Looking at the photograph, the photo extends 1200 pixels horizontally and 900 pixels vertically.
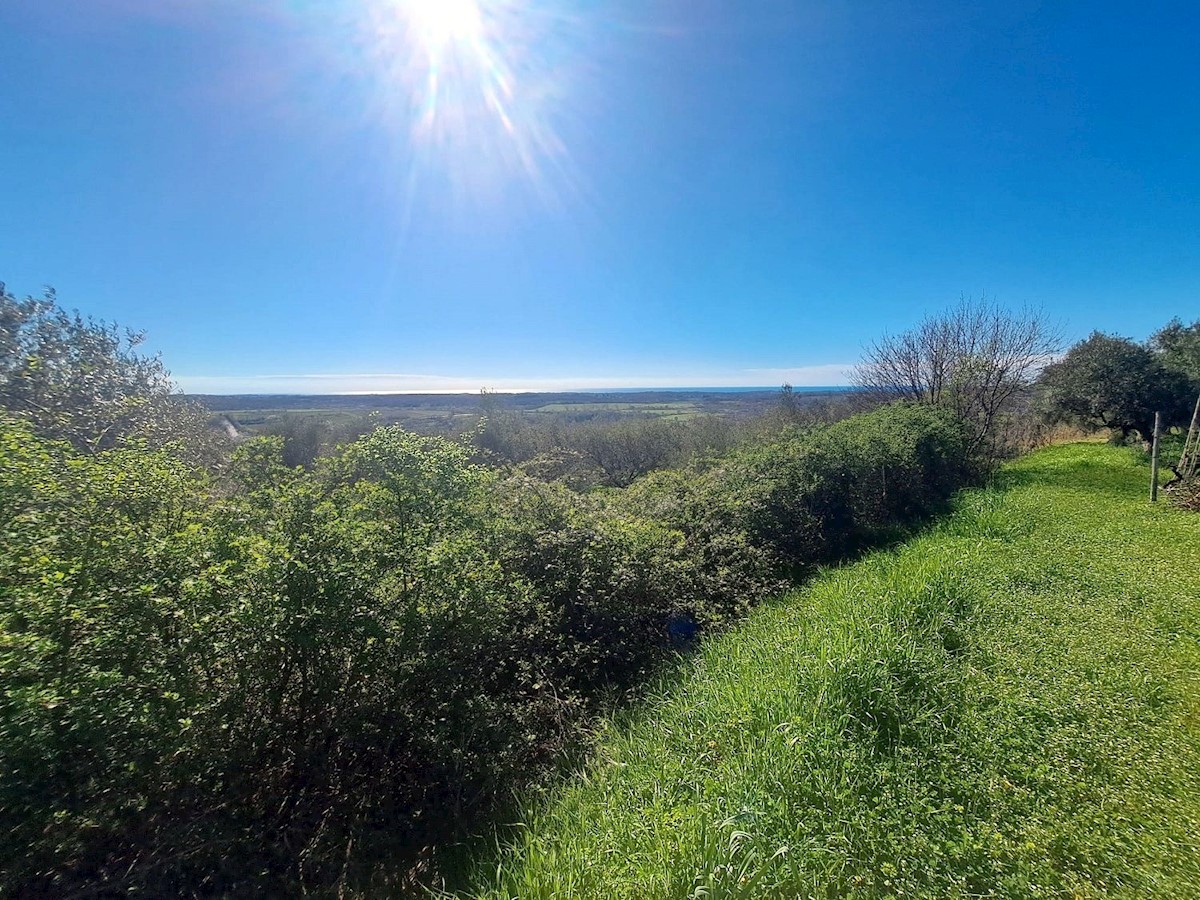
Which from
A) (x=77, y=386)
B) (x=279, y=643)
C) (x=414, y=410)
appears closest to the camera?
(x=279, y=643)

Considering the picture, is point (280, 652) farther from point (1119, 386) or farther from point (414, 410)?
point (414, 410)

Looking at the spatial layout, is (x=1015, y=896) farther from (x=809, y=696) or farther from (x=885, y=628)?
(x=885, y=628)

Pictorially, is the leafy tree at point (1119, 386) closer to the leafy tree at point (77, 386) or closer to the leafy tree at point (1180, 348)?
the leafy tree at point (1180, 348)

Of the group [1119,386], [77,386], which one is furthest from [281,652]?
[1119,386]

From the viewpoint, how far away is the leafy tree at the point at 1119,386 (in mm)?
15500

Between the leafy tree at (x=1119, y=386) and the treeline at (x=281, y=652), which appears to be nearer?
the treeline at (x=281, y=652)

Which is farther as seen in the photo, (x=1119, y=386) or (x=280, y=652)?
(x=1119, y=386)

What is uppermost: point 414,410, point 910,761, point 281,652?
point 414,410

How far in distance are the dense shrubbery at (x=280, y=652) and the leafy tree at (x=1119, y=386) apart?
66.5 feet

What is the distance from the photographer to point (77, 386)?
19.3 ft

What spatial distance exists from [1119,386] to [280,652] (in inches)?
939

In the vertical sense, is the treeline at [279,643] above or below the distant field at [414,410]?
below

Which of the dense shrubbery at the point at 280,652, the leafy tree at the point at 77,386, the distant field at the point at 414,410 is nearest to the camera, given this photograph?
the dense shrubbery at the point at 280,652

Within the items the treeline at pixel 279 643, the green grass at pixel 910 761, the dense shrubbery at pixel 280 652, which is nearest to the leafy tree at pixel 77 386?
the treeline at pixel 279 643
